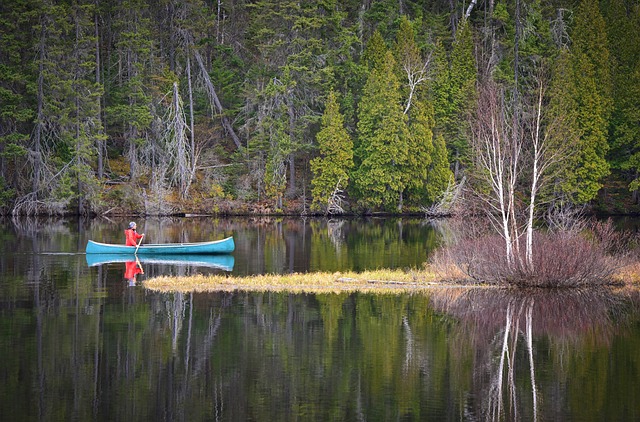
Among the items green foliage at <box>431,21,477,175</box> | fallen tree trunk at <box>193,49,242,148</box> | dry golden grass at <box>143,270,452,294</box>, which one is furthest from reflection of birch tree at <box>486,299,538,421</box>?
fallen tree trunk at <box>193,49,242,148</box>

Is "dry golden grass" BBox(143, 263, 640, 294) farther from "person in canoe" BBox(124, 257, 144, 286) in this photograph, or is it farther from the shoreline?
"person in canoe" BBox(124, 257, 144, 286)

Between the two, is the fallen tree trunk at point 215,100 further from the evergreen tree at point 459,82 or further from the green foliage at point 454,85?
the evergreen tree at point 459,82

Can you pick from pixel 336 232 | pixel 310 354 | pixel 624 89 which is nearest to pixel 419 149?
pixel 624 89

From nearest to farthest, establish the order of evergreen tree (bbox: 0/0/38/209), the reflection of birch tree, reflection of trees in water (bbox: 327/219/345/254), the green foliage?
1. the reflection of birch tree
2. reflection of trees in water (bbox: 327/219/345/254)
3. evergreen tree (bbox: 0/0/38/209)
4. the green foliage

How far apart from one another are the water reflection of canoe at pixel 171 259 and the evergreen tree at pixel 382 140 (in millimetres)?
27966

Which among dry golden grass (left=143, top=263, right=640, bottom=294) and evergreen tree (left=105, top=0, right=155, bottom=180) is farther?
evergreen tree (left=105, top=0, right=155, bottom=180)

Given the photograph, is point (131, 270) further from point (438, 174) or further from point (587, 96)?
point (587, 96)

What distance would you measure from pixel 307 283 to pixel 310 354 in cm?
934

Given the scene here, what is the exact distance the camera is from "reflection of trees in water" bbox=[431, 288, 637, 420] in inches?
610

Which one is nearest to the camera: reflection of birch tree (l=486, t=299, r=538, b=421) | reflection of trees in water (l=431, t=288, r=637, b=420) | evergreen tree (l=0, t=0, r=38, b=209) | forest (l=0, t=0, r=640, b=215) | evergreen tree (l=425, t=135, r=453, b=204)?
reflection of birch tree (l=486, t=299, r=538, b=421)

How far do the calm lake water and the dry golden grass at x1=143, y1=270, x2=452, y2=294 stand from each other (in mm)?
859

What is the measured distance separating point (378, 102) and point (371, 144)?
283 cm

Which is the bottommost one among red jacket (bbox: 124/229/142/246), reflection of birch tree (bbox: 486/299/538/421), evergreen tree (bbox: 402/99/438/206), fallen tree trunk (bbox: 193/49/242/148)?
reflection of birch tree (bbox: 486/299/538/421)

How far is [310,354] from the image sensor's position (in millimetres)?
18281
